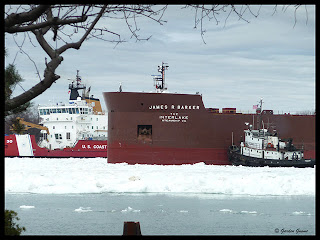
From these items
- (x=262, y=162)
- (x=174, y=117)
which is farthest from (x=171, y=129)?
(x=262, y=162)

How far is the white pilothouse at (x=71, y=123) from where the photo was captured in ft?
100

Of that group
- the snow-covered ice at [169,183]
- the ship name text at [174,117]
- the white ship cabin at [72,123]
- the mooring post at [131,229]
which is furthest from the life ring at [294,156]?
the mooring post at [131,229]

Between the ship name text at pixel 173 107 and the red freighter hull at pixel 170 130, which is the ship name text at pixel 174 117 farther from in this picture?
the ship name text at pixel 173 107

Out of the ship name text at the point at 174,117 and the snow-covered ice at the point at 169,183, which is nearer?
the snow-covered ice at the point at 169,183

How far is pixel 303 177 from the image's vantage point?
16609mm

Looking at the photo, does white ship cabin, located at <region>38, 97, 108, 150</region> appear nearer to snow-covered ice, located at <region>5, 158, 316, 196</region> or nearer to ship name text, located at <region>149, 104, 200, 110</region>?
ship name text, located at <region>149, 104, 200, 110</region>

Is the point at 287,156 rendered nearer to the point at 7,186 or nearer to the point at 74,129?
the point at 7,186

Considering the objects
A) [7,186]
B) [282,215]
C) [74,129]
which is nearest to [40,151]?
[74,129]

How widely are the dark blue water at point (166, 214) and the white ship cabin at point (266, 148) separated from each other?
6.85 m

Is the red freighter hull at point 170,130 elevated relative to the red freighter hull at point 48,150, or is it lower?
elevated

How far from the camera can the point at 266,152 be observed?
67.1 ft

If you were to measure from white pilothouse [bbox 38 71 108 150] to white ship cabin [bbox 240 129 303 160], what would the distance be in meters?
12.3

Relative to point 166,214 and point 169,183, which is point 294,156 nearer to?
point 169,183
